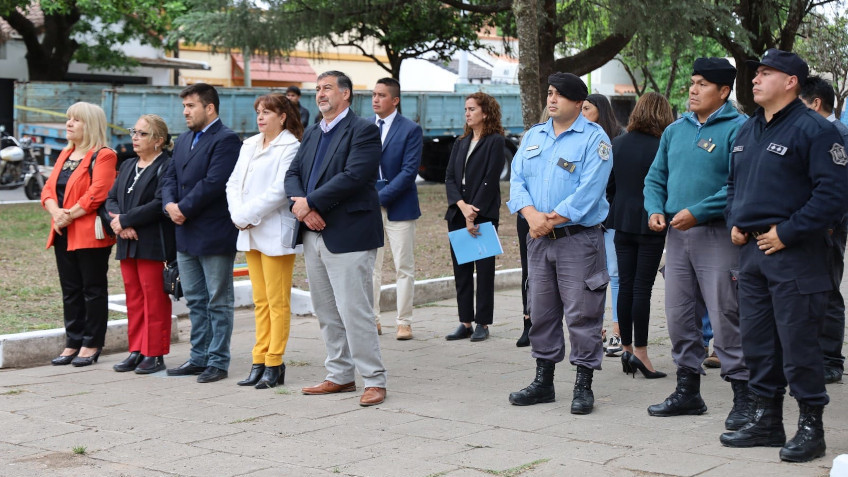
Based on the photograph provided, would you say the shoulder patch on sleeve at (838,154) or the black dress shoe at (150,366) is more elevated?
the shoulder patch on sleeve at (838,154)

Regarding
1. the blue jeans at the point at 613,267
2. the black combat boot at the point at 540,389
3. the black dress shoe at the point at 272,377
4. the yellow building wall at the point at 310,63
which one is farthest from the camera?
the yellow building wall at the point at 310,63

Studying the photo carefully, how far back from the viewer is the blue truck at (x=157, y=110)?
20.8 m

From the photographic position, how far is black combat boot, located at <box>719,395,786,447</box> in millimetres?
5180

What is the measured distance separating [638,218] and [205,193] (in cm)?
281

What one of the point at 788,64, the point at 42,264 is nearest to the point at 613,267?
the point at 788,64

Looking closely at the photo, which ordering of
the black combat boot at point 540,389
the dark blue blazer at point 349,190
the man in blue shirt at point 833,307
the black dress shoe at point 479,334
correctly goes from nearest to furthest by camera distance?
the black combat boot at point 540,389
the dark blue blazer at point 349,190
the man in blue shirt at point 833,307
the black dress shoe at point 479,334

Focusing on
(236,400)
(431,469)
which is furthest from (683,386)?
(236,400)

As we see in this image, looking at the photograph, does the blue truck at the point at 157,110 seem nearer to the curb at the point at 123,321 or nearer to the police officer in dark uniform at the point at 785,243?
the curb at the point at 123,321

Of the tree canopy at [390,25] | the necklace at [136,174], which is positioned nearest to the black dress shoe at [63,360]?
the necklace at [136,174]

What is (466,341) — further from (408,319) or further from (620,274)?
(620,274)

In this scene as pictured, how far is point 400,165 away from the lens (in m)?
Answer: 8.45

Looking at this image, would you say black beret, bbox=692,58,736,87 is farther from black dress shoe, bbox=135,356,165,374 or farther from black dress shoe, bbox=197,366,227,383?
black dress shoe, bbox=135,356,165,374

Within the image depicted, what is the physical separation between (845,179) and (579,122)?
5.46 ft

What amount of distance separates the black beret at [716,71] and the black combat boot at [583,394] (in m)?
1.78
